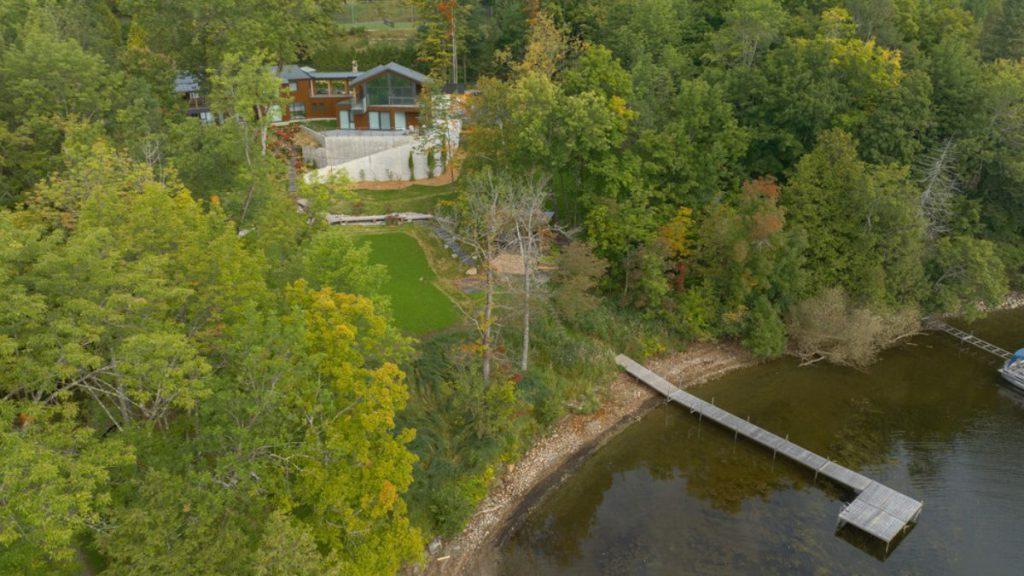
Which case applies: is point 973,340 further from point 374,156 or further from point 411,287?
point 374,156

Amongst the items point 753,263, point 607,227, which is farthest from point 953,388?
point 607,227

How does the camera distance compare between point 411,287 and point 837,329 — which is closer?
point 411,287

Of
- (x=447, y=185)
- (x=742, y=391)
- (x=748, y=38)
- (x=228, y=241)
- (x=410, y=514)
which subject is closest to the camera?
(x=228, y=241)

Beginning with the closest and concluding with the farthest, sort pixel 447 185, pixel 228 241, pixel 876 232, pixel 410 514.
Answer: pixel 228 241, pixel 410 514, pixel 876 232, pixel 447 185

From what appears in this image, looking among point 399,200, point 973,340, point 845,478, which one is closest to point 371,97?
point 399,200

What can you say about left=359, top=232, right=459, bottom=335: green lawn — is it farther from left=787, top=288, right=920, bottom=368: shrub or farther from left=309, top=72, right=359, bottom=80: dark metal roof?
left=309, top=72, right=359, bottom=80: dark metal roof

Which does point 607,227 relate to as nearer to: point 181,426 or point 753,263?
point 753,263

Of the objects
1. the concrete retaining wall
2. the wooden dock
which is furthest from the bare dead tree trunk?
the concrete retaining wall
